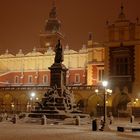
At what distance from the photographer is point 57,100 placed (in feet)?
111

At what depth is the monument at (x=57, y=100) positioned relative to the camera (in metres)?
32.7

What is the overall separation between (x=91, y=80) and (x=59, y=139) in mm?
47880

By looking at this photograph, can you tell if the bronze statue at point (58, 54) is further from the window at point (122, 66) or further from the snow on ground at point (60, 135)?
the window at point (122, 66)

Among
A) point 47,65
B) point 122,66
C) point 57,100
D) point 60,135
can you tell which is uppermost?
point 47,65

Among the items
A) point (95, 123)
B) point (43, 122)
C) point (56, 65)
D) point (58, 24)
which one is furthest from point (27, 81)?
point (95, 123)

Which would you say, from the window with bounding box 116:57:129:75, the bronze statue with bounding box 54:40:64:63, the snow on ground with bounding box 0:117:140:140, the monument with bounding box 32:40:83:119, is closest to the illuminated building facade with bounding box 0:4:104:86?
the window with bounding box 116:57:129:75

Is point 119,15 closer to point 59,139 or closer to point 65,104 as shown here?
point 65,104

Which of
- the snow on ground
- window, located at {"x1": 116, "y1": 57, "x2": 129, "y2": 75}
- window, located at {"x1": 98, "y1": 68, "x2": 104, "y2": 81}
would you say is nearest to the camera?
the snow on ground

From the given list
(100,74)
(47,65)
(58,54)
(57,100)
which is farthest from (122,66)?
(57,100)

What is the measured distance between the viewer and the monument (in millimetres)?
32656

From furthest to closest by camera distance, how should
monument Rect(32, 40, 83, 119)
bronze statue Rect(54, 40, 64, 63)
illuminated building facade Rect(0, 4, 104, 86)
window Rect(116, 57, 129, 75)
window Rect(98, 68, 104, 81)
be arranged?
illuminated building facade Rect(0, 4, 104, 86) → window Rect(98, 68, 104, 81) → window Rect(116, 57, 129, 75) → bronze statue Rect(54, 40, 64, 63) → monument Rect(32, 40, 83, 119)

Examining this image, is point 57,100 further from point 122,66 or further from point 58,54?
point 122,66

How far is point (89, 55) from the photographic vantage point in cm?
6862

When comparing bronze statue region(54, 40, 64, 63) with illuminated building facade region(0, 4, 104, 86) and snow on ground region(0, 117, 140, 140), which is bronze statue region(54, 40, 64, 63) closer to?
snow on ground region(0, 117, 140, 140)
